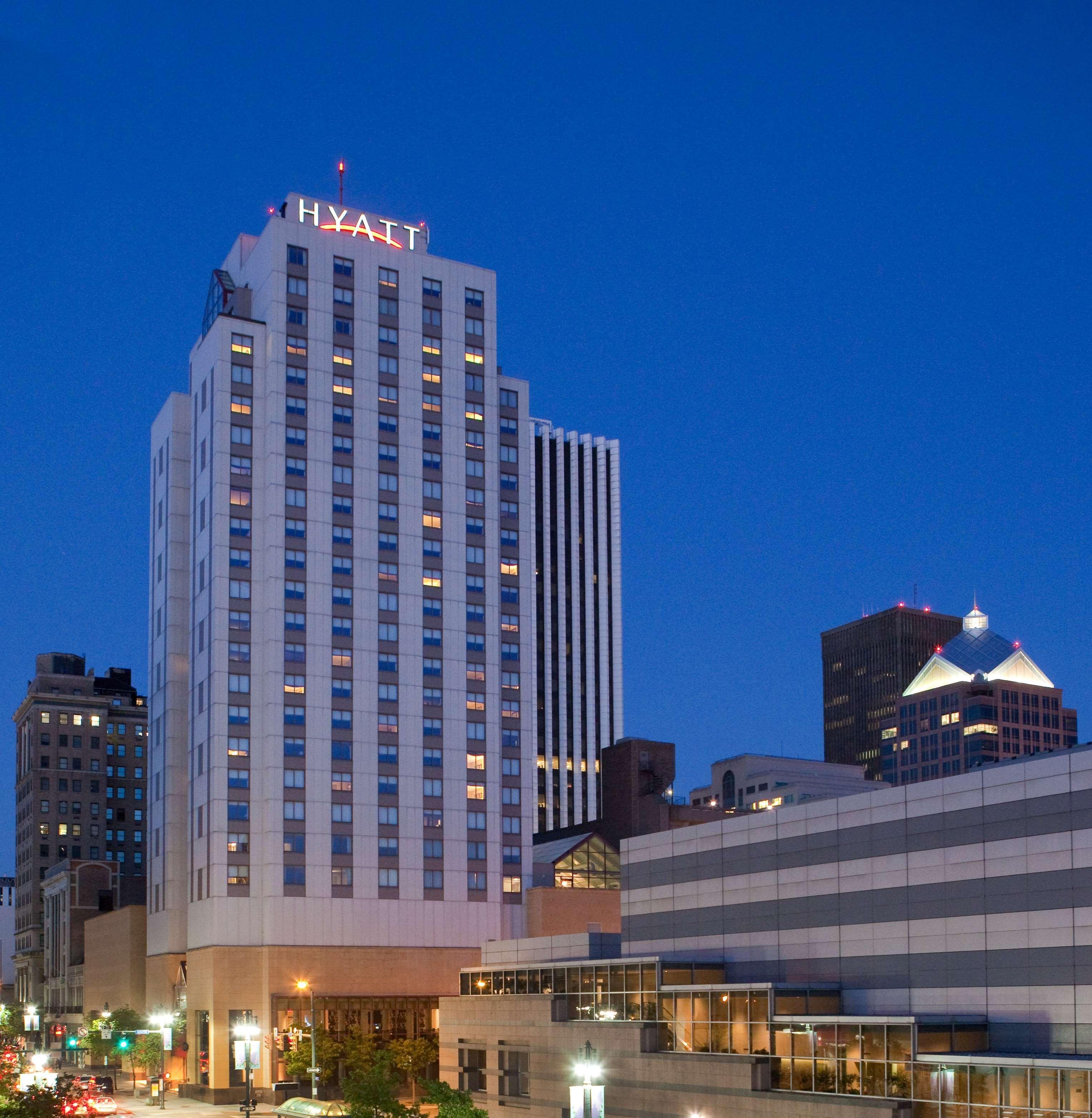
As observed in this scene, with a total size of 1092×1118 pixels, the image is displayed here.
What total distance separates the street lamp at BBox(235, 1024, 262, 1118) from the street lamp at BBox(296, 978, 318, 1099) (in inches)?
179

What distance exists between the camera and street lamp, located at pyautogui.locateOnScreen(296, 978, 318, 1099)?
110375mm

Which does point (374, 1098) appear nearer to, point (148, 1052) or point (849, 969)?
point (849, 969)

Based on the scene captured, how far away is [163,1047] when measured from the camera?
131 meters

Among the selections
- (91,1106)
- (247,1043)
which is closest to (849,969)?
(91,1106)

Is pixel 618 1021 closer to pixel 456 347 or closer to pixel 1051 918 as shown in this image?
pixel 1051 918

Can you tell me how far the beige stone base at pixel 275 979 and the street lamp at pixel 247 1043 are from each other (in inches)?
92.3

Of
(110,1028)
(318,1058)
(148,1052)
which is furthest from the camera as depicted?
(110,1028)

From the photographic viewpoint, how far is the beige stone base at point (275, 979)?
131m

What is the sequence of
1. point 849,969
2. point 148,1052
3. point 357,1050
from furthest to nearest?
point 148,1052 → point 357,1050 → point 849,969

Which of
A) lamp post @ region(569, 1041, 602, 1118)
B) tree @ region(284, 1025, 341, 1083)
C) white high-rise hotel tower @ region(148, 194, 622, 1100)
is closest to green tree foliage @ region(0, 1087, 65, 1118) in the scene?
lamp post @ region(569, 1041, 602, 1118)

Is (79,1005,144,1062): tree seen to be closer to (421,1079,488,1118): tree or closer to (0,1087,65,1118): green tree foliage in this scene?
(421,1079,488,1118): tree

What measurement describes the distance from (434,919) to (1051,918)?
8202 cm

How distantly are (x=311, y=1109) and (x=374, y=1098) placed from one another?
383cm

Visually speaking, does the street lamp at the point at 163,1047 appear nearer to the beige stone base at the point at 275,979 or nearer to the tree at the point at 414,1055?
the beige stone base at the point at 275,979
